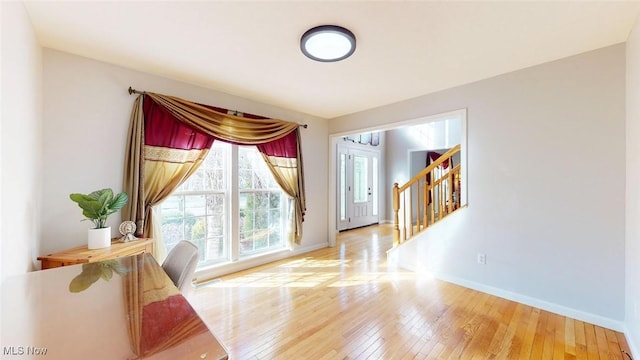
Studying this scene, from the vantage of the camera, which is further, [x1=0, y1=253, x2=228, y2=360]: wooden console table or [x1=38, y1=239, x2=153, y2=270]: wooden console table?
[x1=38, y1=239, x2=153, y2=270]: wooden console table

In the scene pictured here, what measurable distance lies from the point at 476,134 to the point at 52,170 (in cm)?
408

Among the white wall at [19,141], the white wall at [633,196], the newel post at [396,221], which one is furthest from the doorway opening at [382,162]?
the white wall at [19,141]

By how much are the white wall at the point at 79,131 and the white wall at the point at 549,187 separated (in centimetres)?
352

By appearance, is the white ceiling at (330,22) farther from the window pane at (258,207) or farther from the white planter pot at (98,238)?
the white planter pot at (98,238)

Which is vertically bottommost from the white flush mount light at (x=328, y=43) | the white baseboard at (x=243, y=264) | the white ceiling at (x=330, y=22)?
the white baseboard at (x=243, y=264)

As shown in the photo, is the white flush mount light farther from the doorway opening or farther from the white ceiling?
the doorway opening

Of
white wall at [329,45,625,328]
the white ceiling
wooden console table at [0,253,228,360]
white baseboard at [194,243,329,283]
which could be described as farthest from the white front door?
wooden console table at [0,253,228,360]

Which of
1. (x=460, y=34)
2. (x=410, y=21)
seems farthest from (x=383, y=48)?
(x=460, y=34)

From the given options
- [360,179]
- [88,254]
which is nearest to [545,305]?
[88,254]

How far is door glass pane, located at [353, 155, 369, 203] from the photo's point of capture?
6.45m

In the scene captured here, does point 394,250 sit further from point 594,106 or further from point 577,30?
point 577,30

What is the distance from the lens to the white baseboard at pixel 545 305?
212cm

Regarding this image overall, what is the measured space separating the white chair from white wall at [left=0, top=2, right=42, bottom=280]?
76 centimetres

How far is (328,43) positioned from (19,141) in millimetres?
2118
